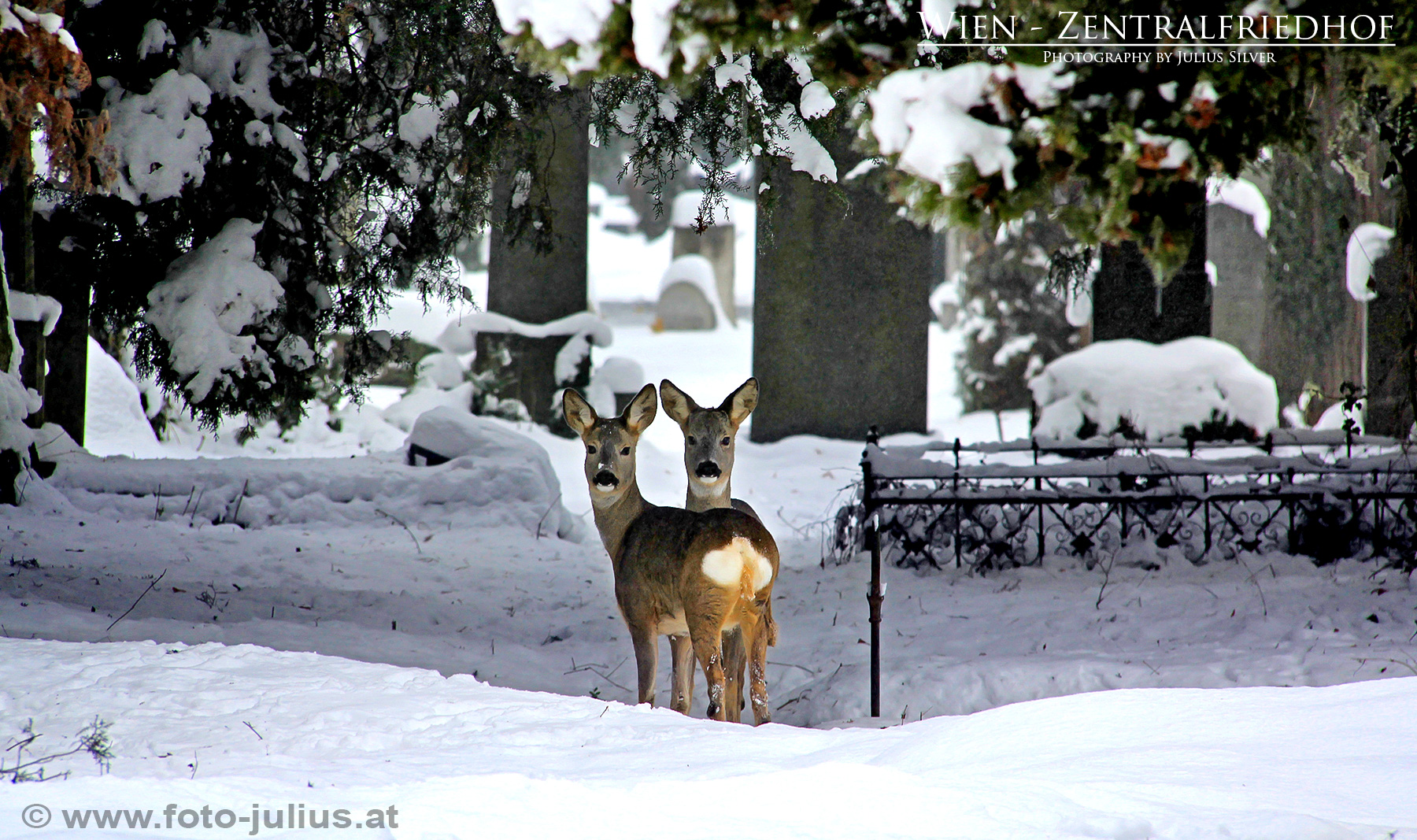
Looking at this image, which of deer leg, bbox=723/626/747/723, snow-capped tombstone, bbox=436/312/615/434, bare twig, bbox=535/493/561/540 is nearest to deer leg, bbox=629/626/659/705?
deer leg, bbox=723/626/747/723

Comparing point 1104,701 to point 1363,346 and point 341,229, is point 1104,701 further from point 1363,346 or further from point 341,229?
point 1363,346

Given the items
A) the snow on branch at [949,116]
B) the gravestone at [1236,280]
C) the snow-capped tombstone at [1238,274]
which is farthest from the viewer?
the gravestone at [1236,280]

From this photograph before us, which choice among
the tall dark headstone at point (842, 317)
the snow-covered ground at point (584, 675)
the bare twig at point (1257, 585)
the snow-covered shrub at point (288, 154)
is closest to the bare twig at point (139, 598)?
the snow-covered ground at point (584, 675)

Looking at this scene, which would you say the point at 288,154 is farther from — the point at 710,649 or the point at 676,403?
the point at 710,649

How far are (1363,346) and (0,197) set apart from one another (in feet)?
58.0

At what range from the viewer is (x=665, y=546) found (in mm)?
4699

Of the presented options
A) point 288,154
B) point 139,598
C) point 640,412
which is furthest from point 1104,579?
point 139,598

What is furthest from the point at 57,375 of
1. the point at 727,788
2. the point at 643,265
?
the point at 643,265

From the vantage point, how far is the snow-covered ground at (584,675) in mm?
2803

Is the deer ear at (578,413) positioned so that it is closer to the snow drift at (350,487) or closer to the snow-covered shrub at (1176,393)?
the snow drift at (350,487)

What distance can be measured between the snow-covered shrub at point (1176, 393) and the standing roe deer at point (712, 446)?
614 cm

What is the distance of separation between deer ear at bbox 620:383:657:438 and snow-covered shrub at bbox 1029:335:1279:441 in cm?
635

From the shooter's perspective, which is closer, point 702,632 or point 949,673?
point 702,632

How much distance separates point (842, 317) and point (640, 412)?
9.25m
